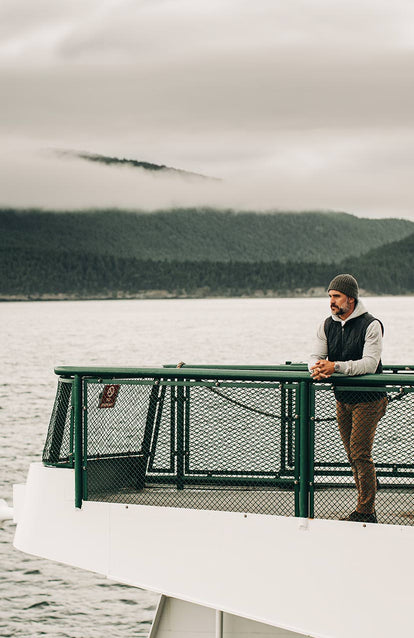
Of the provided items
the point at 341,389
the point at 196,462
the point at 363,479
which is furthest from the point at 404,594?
the point at 196,462

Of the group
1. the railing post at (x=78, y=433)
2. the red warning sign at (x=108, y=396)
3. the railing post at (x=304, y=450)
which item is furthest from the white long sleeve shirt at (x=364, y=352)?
the railing post at (x=78, y=433)

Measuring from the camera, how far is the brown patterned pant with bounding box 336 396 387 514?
6230mm

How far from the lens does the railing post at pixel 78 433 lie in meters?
6.79

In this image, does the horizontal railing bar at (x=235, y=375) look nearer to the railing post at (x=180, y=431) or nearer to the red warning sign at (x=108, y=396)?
the red warning sign at (x=108, y=396)

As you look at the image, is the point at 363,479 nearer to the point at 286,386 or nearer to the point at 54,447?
the point at 286,386

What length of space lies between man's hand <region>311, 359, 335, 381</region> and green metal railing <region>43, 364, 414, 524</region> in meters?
0.08

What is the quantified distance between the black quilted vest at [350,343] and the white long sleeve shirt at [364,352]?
33mm

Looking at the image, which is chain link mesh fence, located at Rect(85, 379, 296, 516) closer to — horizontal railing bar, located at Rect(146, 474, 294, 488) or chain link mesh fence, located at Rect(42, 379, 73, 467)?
horizontal railing bar, located at Rect(146, 474, 294, 488)

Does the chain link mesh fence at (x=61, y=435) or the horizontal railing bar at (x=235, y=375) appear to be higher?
the horizontal railing bar at (x=235, y=375)

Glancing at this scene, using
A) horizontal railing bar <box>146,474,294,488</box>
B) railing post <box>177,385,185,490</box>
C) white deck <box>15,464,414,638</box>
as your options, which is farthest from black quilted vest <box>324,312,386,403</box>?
railing post <box>177,385,185,490</box>

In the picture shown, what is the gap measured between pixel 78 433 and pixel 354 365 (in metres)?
1.97

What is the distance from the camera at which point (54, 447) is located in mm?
7191

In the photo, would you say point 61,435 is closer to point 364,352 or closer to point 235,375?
point 235,375

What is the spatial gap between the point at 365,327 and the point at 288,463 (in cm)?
186
